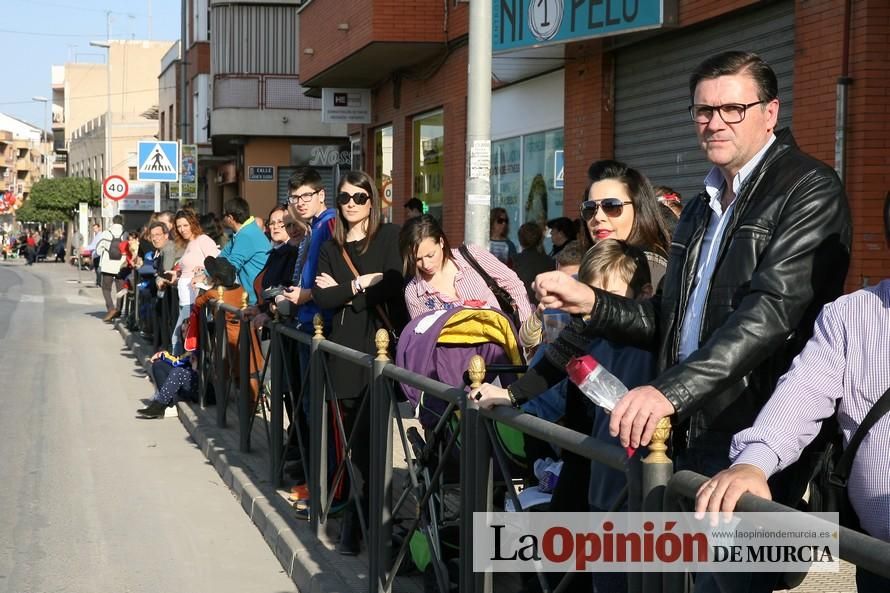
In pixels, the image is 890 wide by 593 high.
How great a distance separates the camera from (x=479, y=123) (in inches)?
320

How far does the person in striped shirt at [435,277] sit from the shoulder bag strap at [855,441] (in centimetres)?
314

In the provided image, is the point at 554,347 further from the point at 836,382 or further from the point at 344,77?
the point at 344,77

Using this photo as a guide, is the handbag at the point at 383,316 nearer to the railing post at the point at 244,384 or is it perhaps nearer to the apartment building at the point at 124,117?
the railing post at the point at 244,384

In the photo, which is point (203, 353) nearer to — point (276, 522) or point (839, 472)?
point (276, 522)

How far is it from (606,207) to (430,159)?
14226 mm

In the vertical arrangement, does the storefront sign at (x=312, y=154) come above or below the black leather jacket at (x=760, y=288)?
above

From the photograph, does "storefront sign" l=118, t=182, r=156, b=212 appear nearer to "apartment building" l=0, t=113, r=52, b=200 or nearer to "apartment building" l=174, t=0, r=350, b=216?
"apartment building" l=174, t=0, r=350, b=216

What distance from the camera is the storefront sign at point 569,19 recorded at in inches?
436

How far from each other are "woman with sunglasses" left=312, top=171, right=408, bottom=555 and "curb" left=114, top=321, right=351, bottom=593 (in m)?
0.28

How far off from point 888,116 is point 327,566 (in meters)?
5.28

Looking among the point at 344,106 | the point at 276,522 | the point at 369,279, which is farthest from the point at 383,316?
Answer: the point at 344,106

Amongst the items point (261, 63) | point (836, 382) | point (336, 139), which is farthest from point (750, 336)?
point (336, 139)

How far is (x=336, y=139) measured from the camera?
3497cm

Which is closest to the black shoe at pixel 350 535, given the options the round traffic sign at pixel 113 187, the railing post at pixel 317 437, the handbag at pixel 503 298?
the railing post at pixel 317 437
